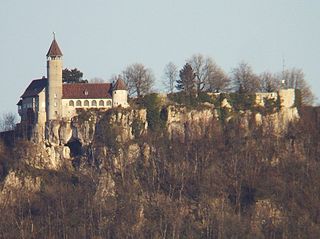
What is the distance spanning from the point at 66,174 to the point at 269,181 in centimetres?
1190

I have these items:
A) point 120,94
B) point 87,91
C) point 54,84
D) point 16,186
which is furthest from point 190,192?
point 54,84

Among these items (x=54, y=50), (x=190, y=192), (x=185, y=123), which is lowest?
(x=190, y=192)

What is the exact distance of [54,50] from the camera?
116750mm

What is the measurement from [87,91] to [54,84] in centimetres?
199

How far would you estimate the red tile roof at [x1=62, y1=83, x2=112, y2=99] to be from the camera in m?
116

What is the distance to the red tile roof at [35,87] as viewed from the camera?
118m

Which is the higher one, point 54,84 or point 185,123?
point 54,84

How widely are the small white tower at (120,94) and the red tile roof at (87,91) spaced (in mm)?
452

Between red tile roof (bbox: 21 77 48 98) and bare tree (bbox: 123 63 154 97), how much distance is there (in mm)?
5397

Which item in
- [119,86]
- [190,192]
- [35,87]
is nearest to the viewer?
[190,192]

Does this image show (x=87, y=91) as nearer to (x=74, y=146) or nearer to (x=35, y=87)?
(x=74, y=146)

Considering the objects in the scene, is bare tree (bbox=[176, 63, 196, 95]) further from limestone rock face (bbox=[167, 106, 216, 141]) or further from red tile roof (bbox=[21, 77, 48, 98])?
red tile roof (bbox=[21, 77, 48, 98])

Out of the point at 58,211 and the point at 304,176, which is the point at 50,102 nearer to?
the point at 58,211

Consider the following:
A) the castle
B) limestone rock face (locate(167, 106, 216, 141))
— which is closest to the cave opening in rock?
the castle
